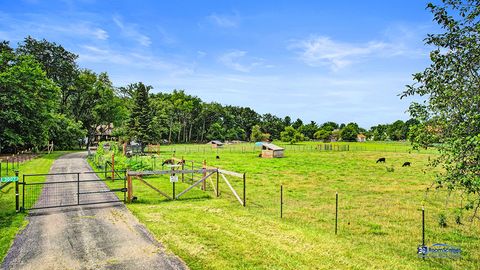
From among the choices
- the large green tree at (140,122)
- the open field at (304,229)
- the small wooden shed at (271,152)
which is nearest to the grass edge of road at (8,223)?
the open field at (304,229)

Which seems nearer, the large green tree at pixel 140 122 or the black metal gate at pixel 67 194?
the black metal gate at pixel 67 194

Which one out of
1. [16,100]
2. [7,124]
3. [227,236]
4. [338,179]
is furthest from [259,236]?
[7,124]

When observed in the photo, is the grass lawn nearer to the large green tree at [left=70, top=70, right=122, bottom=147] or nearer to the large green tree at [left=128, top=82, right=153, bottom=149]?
the large green tree at [left=128, top=82, right=153, bottom=149]

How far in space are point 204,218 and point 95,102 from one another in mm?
65235

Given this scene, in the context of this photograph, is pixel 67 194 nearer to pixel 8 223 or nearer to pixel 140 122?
pixel 8 223

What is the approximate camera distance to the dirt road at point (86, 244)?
8086 millimetres

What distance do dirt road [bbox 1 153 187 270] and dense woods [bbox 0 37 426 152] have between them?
8.97 metres

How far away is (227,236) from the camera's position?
10305mm

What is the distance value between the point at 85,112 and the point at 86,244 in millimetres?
69660

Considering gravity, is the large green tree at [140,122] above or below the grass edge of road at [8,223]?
above

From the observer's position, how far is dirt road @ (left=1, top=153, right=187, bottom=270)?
318 inches

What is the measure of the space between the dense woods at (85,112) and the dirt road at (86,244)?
29.4ft

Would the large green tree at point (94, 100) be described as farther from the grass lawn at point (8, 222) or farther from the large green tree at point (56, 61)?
the grass lawn at point (8, 222)

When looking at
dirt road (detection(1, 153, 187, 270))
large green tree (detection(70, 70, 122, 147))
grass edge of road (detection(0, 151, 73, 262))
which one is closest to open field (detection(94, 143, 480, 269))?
dirt road (detection(1, 153, 187, 270))
